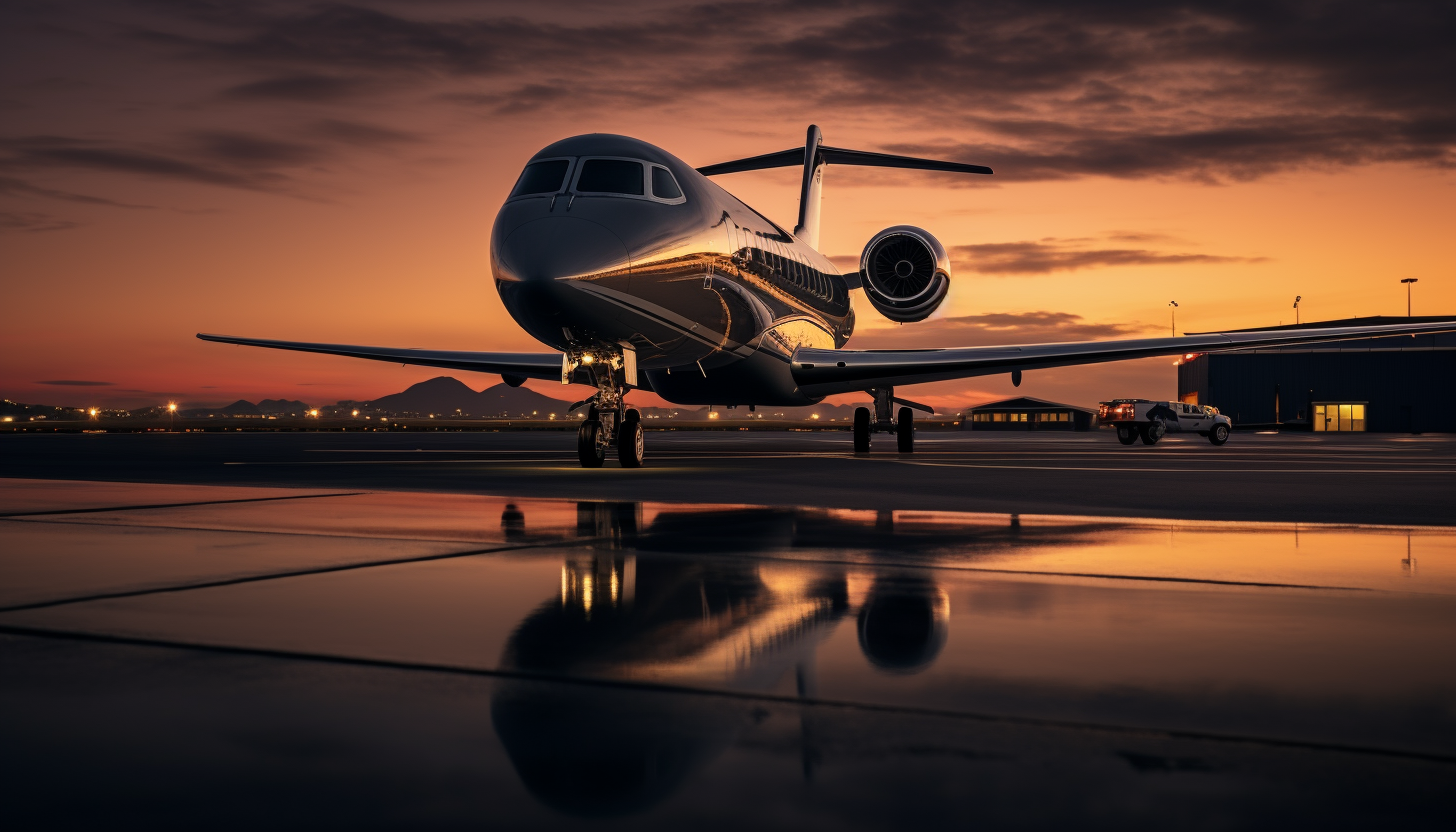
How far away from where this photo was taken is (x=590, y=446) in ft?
63.8

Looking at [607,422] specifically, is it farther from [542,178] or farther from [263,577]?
[263,577]

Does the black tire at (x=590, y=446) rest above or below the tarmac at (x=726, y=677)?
above

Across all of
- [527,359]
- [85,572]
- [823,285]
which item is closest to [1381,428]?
[823,285]

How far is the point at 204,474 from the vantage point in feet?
60.4

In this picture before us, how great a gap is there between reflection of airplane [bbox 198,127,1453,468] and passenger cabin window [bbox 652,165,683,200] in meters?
0.02

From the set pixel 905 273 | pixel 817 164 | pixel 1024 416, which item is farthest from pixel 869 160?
pixel 1024 416

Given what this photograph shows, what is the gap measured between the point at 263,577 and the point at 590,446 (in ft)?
41.0

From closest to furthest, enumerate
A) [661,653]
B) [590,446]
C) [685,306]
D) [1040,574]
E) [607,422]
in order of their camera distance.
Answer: [661,653]
[1040,574]
[685,306]
[590,446]
[607,422]

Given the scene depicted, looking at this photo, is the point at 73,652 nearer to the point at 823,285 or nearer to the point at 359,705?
the point at 359,705

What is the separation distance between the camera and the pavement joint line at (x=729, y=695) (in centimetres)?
350

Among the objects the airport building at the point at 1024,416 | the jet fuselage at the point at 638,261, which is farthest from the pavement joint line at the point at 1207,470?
the airport building at the point at 1024,416

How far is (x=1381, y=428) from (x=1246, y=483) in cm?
7563

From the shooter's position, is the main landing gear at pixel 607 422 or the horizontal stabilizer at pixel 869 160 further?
the horizontal stabilizer at pixel 869 160

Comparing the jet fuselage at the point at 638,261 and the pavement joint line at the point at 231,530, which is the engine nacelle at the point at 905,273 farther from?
the pavement joint line at the point at 231,530
